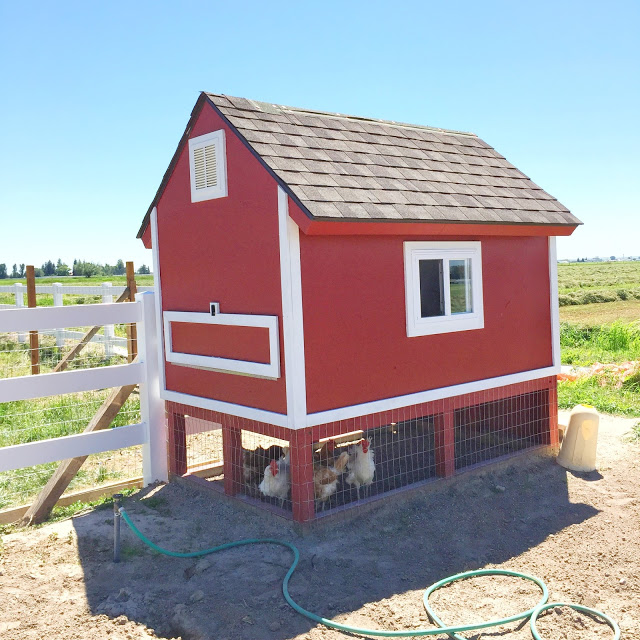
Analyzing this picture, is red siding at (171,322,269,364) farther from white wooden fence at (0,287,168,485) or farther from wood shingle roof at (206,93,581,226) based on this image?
wood shingle roof at (206,93,581,226)

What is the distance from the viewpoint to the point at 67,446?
643 centimetres

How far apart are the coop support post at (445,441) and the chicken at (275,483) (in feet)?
5.11

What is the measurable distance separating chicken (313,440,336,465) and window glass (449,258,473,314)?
177 centimetres

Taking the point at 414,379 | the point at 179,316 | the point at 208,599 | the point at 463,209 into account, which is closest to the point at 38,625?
the point at 208,599

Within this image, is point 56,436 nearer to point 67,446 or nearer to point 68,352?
point 67,446

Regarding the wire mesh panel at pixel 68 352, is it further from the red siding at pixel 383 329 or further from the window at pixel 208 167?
the red siding at pixel 383 329

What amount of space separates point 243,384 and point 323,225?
5.46ft

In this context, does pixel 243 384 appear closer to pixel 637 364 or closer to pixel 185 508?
pixel 185 508

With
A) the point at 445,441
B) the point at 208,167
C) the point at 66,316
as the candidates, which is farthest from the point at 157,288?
the point at 445,441

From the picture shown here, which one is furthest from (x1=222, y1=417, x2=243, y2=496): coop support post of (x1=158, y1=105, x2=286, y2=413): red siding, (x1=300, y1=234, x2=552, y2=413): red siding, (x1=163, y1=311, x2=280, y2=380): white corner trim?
(x1=300, y1=234, x2=552, y2=413): red siding

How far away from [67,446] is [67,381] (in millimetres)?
605

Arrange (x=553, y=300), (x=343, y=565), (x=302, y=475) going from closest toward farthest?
(x=343, y=565), (x=302, y=475), (x=553, y=300)

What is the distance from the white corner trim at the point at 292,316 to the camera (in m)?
5.56

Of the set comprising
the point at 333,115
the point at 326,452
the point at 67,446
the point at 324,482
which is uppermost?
the point at 333,115
